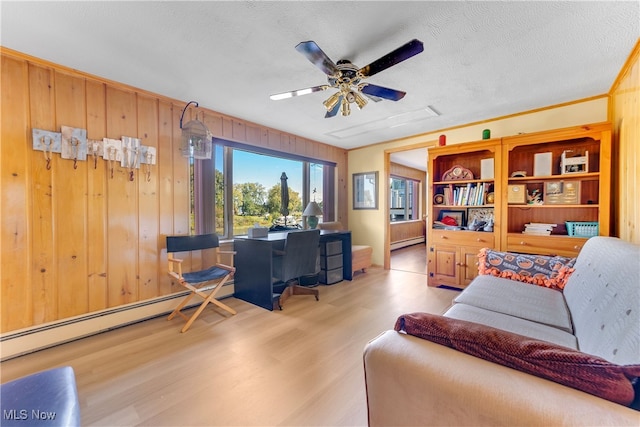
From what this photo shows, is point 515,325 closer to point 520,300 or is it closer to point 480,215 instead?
point 520,300

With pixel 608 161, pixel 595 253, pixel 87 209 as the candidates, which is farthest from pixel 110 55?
pixel 608 161

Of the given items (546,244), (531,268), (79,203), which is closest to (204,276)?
(79,203)

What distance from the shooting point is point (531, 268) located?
235 centimetres

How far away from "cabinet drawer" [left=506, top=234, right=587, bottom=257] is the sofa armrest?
2813 millimetres

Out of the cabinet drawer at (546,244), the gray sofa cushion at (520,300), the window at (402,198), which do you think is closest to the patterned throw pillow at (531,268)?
the gray sofa cushion at (520,300)

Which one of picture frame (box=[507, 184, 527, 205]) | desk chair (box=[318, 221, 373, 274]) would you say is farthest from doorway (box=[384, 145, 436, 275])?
picture frame (box=[507, 184, 527, 205])

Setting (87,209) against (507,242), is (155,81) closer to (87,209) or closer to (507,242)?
(87,209)

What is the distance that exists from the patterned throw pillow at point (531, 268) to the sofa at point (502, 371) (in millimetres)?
1118

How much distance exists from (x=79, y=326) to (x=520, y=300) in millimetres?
3634

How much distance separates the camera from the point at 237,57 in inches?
78.9

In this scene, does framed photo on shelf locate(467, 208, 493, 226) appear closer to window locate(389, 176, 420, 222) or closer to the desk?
the desk

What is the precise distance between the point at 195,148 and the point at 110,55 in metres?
1.00

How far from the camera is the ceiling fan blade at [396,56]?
1.47 metres

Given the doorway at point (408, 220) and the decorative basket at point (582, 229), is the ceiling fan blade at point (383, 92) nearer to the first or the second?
the doorway at point (408, 220)
